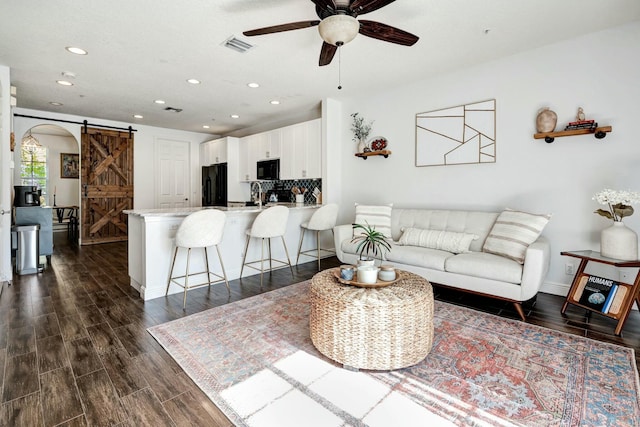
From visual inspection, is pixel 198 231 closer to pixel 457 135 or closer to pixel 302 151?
pixel 302 151

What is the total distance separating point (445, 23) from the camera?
2881mm

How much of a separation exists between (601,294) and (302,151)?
4.49 metres

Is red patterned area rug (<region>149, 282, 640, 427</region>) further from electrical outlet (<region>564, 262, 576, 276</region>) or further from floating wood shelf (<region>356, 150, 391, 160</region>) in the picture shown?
floating wood shelf (<region>356, 150, 391, 160</region>)

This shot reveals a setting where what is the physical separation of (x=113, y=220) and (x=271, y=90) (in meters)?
4.85

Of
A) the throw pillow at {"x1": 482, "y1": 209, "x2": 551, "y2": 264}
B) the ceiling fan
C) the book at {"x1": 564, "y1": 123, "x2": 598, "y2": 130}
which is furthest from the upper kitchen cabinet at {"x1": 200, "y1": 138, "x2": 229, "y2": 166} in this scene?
the book at {"x1": 564, "y1": 123, "x2": 598, "y2": 130}

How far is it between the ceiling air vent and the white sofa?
2440 mm

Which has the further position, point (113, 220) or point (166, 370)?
point (113, 220)

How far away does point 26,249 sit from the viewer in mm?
4285

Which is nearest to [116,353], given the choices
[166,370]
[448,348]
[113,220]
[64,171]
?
[166,370]

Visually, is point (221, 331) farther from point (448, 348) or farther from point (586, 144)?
point (586, 144)

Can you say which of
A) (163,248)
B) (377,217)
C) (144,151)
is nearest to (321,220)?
(377,217)

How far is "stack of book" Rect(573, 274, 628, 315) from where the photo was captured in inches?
104

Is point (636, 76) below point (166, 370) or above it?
above

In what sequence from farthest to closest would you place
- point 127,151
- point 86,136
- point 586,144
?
point 127,151, point 86,136, point 586,144
